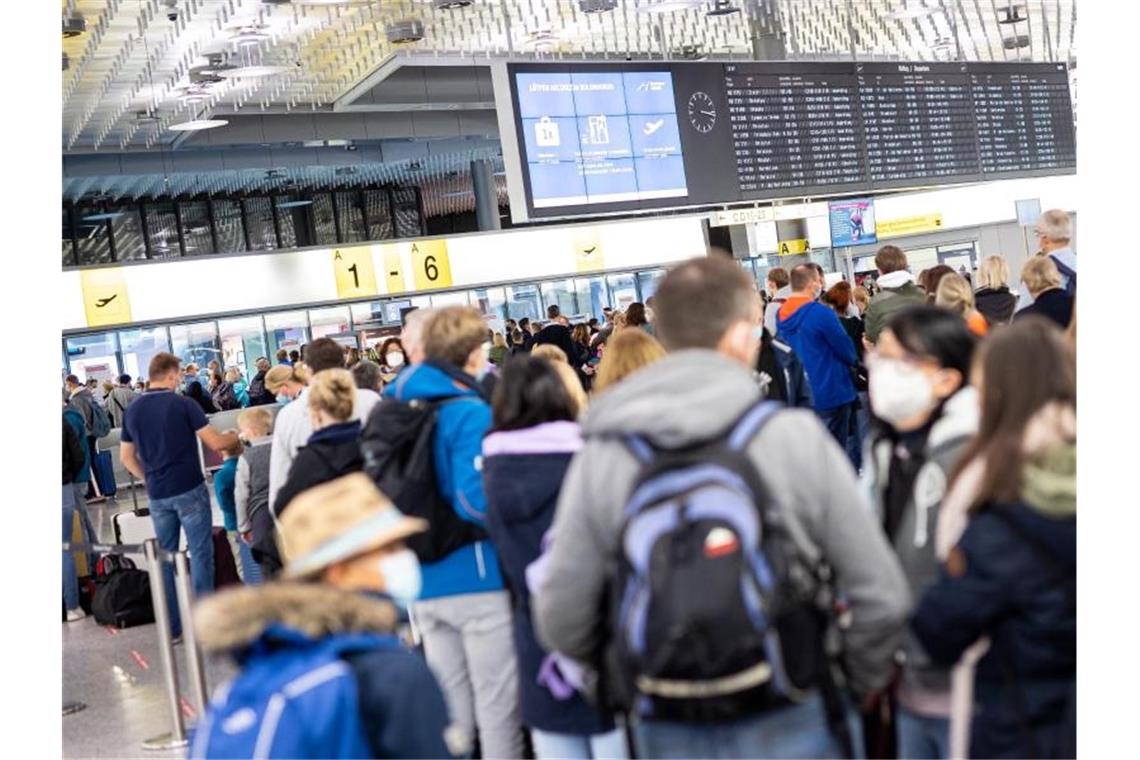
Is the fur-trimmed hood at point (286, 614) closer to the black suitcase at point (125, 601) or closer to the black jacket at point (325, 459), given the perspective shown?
the black jacket at point (325, 459)

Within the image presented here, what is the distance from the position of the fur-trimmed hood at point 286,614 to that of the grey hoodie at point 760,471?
36 cm

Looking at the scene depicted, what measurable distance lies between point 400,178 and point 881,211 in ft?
31.4

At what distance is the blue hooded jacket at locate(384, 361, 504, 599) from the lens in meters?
4.09

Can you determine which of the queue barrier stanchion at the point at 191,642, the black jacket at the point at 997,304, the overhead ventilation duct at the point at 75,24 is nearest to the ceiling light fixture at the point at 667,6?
the overhead ventilation duct at the point at 75,24

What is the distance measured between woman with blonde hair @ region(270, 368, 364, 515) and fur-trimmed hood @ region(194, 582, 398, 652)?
9.04ft

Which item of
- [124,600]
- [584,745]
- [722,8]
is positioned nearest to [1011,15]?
[722,8]

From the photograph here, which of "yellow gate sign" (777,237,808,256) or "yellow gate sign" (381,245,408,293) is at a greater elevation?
"yellow gate sign" (381,245,408,293)

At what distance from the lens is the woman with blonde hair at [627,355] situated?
428 cm

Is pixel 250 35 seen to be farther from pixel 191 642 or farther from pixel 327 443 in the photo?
pixel 327 443

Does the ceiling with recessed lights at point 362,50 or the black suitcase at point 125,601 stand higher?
the ceiling with recessed lights at point 362,50

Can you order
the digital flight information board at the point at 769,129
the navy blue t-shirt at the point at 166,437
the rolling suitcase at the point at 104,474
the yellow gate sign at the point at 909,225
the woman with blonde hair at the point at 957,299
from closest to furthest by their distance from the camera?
the woman with blonde hair at the point at 957,299, the navy blue t-shirt at the point at 166,437, the digital flight information board at the point at 769,129, the rolling suitcase at the point at 104,474, the yellow gate sign at the point at 909,225

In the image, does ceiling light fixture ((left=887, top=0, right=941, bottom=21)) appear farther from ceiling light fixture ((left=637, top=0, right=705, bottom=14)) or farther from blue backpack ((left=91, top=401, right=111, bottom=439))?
blue backpack ((left=91, top=401, right=111, bottom=439))

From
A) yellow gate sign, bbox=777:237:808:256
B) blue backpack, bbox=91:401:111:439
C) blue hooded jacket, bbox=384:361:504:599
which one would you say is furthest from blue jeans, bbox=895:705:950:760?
blue backpack, bbox=91:401:111:439

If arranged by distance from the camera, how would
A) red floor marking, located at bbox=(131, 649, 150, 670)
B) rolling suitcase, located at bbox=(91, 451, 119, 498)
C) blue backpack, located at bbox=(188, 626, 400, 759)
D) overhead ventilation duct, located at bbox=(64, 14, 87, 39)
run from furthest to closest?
rolling suitcase, located at bbox=(91, 451, 119, 498)
overhead ventilation duct, located at bbox=(64, 14, 87, 39)
red floor marking, located at bbox=(131, 649, 150, 670)
blue backpack, located at bbox=(188, 626, 400, 759)
